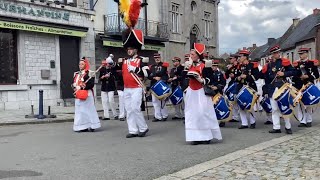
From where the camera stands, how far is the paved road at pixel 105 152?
6.49m

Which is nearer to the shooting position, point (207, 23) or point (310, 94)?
point (310, 94)

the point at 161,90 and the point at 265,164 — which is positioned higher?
the point at 161,90

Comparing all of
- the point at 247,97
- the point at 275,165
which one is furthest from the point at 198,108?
the point at 247,97

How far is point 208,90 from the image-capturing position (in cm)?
903

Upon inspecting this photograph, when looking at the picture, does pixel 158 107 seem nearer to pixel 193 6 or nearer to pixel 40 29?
pixel 40 29

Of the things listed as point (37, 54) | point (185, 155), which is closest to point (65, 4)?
point (37, 54)

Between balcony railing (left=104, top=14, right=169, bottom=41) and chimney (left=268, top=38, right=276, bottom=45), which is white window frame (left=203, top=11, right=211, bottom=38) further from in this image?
chimney (left=268, top=38, right=276, bottom=45)

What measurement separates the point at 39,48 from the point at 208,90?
13643mm

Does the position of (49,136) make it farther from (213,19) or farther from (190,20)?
(213,19)

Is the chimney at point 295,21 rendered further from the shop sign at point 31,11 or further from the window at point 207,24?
the shop sign at point 31,11

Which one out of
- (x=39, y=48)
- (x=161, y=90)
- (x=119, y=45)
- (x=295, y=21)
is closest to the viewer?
(x=161, y=90)

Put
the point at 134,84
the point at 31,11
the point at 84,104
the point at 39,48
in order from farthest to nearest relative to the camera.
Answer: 1. the point at 39,48
2. the point at 31,11
3. the point at 84,104
4. the point at 134,84

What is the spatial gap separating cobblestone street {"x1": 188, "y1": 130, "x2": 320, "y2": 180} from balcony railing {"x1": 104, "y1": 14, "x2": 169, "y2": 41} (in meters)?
18.6

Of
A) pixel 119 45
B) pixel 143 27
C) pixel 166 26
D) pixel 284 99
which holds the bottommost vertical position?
pixel 284 99
